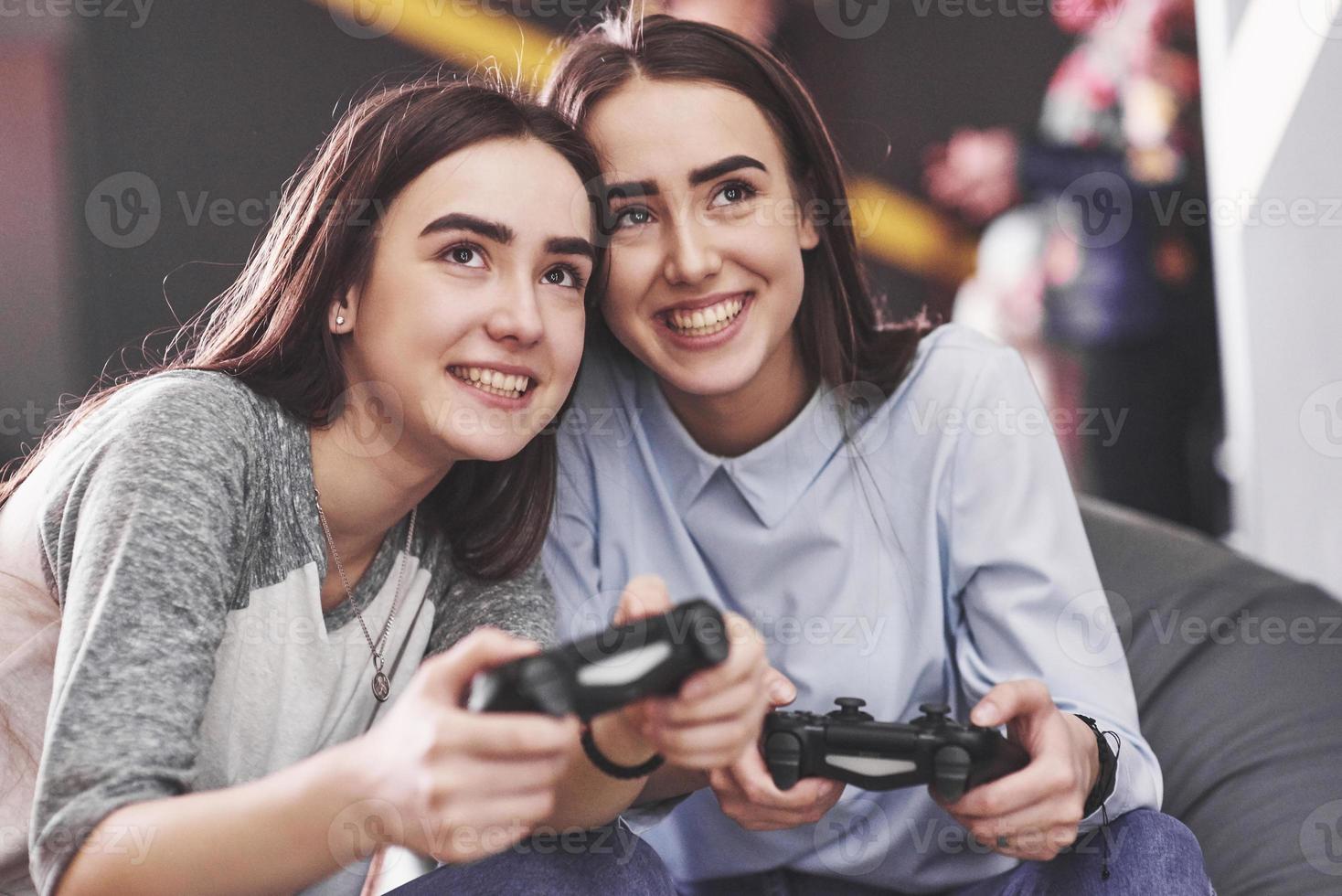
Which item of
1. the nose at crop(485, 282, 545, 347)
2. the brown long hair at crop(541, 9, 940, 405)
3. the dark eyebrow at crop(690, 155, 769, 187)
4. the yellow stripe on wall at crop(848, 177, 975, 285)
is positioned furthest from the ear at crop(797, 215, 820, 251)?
the yellow stripe on wall at crop(848, 177, 975, 285)

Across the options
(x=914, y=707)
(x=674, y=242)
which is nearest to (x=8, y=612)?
(x=674, y=242)

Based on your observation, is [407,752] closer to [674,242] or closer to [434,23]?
[674,242]

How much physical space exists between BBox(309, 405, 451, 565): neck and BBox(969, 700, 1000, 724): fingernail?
47cm

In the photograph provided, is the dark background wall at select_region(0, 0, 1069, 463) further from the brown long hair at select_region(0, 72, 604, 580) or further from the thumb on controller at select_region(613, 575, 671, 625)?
the thumb on controller at select_region(613, 575, 671, 625)

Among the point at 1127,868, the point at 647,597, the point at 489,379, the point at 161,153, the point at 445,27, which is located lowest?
the point at 1127,868

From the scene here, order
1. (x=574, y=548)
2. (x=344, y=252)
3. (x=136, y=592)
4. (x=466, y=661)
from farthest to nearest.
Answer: (x=574, y=548), (x=344, y=252), (x=136, y=592), (x=466, y=661)

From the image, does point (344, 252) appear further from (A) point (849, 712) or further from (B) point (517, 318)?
(A) point (849, 712)

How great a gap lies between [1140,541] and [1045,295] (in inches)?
50.9

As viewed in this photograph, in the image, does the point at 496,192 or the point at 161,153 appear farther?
the point at 161,153

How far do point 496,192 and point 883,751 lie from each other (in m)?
0.51

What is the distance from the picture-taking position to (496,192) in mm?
977

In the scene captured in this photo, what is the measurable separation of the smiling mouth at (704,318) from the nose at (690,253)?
31 mm

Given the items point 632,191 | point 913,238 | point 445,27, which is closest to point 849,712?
point 632,191

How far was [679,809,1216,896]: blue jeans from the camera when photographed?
0.92 m
